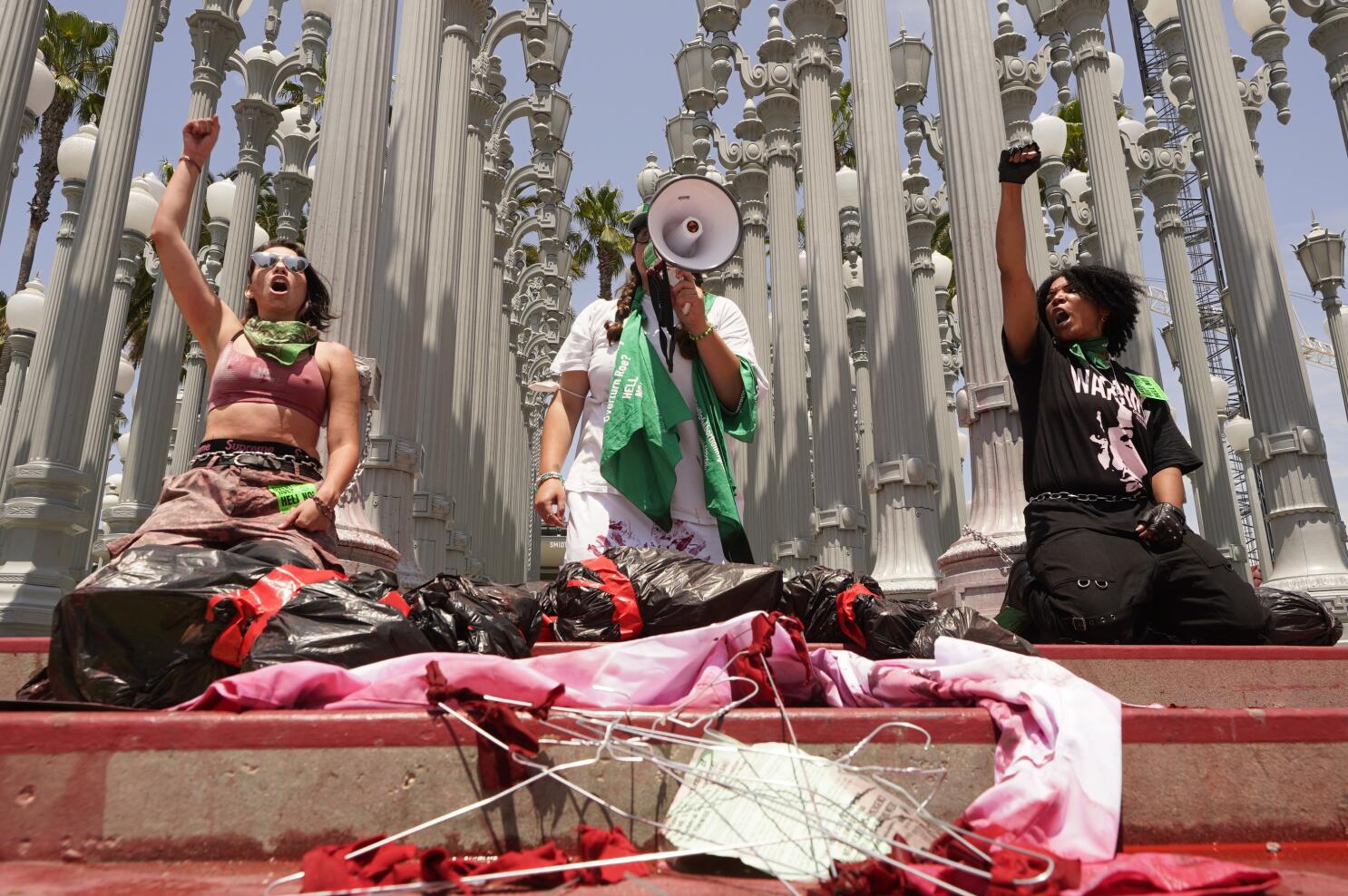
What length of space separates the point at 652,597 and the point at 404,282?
7.31 metres

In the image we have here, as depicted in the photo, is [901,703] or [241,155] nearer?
[901,703]

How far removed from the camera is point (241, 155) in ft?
57.5

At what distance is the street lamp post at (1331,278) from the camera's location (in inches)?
657

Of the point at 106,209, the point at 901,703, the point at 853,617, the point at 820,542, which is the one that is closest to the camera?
the point at 901,703

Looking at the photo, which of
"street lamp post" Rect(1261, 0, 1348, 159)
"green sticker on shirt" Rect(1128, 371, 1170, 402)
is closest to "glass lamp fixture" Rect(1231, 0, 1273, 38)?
"street lamp post" Rect(1261, 0, 1348, 159)

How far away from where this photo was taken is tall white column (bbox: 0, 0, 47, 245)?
28.1ft

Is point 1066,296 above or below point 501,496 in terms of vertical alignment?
below

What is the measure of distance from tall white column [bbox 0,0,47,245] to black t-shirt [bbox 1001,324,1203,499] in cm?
920

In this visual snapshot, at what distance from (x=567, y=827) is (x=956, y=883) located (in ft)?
2.91

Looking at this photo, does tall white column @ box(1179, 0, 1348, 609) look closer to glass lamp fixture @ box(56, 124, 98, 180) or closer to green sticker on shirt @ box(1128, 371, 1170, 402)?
green sticker on shirt @ box(1128, 371, 1170, 402)

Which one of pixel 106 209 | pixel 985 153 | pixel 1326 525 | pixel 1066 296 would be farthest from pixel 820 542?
pixel 106 209

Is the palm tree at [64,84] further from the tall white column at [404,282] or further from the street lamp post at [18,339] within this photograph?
the tall white column at [404,282]

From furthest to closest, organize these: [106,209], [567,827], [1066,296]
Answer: [106,209]
[1066,296]
[567,827]

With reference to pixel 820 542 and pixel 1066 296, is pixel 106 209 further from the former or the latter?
pixel 1066 296
